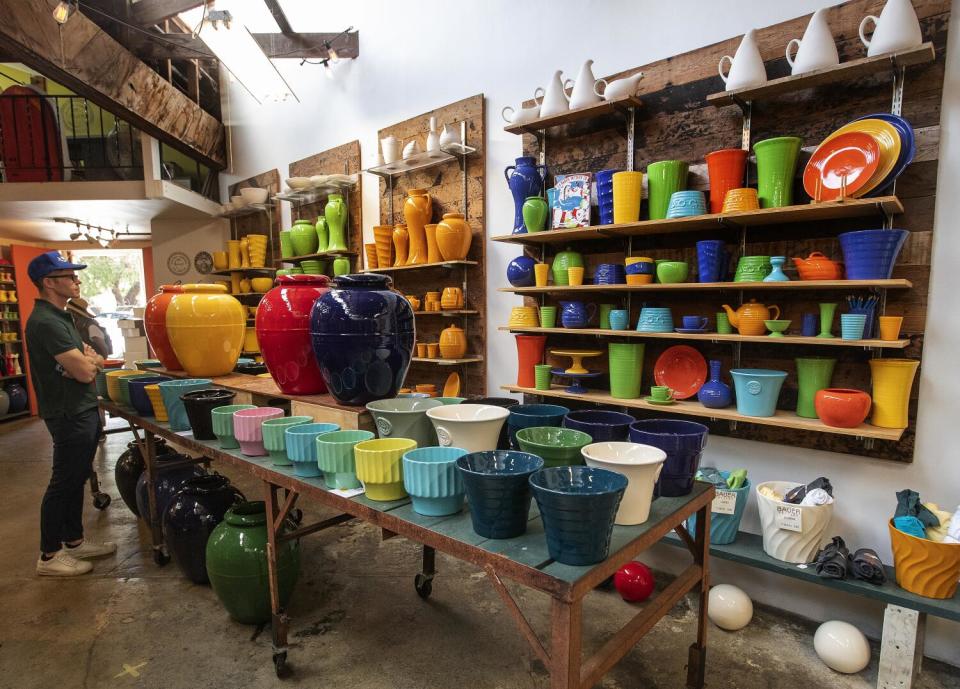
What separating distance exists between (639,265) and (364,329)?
4.65ft

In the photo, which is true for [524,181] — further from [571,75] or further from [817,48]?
[817,48]

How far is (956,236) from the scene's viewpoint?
77.4 inches

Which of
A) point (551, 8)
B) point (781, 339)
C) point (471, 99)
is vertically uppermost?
point (551, 8)

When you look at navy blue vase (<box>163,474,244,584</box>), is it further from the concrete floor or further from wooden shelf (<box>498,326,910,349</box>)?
wooden shelf (<box>498,326,910,349</box>)

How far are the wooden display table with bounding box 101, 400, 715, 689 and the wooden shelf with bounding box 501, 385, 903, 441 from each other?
766 mm

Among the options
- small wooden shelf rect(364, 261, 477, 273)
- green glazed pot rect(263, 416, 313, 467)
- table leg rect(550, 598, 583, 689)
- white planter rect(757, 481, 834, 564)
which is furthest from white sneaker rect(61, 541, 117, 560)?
white planter rect(757, 481, 834, 564)

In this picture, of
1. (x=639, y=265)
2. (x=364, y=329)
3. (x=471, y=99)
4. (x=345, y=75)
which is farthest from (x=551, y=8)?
(x=364, y=329)

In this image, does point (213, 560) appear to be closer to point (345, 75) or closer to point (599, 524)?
point (599, 524)

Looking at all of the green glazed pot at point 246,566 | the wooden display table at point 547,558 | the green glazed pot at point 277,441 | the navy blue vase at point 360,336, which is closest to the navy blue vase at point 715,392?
the wooden display table at point 547,558

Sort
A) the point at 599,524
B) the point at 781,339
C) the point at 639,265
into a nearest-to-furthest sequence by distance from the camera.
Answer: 1. the point at 599,524
2. the point at 781,339
3. the point at 639,265

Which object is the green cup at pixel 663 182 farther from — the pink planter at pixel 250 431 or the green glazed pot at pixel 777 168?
the pink planter at pixel 250 431

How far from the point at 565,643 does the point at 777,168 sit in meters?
1.99

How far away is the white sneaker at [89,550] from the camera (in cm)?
287

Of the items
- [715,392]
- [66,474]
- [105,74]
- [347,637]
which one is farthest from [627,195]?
[105,74]
